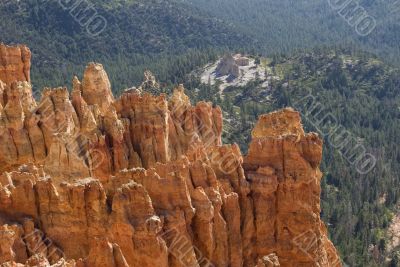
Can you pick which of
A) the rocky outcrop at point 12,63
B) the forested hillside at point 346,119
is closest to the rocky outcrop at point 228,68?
the forested hillside at point 346,119

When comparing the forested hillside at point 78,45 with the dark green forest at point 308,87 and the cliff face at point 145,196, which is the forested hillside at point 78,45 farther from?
the cliff face at point 145,196

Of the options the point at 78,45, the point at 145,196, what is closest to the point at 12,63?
the point at 145,196

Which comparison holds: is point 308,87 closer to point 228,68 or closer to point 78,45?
point 228,68

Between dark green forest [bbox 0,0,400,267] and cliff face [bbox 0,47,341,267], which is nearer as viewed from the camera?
cliff face [bbox 0,47,341,267]

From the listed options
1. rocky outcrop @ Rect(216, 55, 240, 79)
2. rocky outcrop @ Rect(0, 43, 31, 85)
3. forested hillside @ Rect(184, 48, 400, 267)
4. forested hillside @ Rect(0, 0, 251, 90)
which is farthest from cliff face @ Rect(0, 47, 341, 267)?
rocky outcrop @ Rect(216, 55, 240, 79)

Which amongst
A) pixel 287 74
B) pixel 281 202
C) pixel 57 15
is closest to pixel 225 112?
pixel 287 74

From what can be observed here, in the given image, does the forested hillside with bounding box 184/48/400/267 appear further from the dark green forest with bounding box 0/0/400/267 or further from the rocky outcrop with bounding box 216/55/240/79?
the rocky outcrop with bounding box 216/55/240/79

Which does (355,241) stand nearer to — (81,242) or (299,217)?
(299,217)

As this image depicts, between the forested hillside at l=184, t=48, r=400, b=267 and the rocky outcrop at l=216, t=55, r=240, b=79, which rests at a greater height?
the rocky outcrop at l=216, t=55, r=240, b=79

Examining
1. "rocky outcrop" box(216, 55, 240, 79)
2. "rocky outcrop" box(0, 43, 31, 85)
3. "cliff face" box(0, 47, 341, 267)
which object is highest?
"rocky outcrop" box(0, 43, 31, 85)
